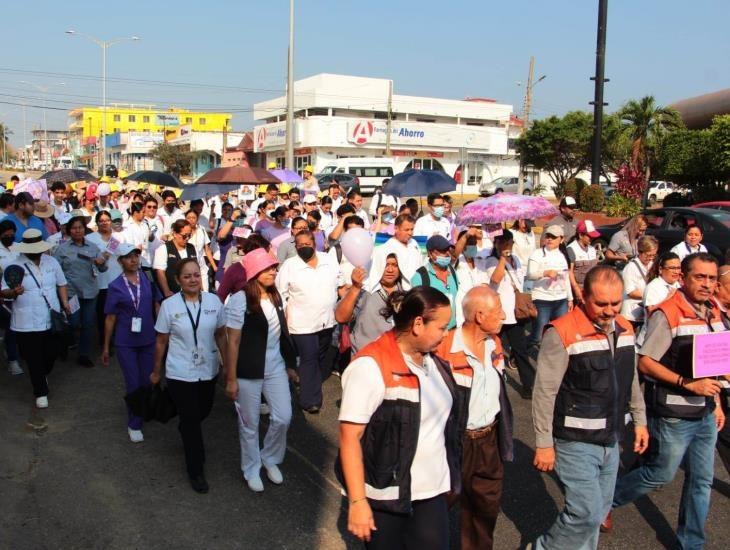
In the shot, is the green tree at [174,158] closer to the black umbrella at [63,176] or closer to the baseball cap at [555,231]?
the black umbrella at [63,176]

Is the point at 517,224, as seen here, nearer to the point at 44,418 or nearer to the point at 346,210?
the point at 346,210

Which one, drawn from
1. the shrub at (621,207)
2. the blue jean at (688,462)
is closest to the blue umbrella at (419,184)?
the blue jean at (688,462)

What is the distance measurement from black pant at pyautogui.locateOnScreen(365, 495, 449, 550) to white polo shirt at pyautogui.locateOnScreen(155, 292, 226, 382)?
2.27 meters

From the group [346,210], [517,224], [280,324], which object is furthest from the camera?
[346,210]

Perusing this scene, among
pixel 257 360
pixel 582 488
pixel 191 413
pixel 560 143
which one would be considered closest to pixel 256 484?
pixel 191 413

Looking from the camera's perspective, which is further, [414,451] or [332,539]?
[332,539]

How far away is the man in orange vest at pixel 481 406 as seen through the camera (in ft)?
11.5

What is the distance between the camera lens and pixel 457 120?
204ft

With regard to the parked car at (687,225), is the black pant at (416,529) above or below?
below

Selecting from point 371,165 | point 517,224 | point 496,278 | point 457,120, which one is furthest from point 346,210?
point 457,120

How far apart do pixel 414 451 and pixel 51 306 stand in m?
5.00

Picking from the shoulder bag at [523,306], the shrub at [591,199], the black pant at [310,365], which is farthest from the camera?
the shrub at [591,199]

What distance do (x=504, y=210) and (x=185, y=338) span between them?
→ 3711 mm

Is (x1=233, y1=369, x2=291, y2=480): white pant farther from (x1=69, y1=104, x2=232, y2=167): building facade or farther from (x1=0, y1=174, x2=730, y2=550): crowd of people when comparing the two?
(x1=69, y1=104, x2=232, y2=167): building facade
